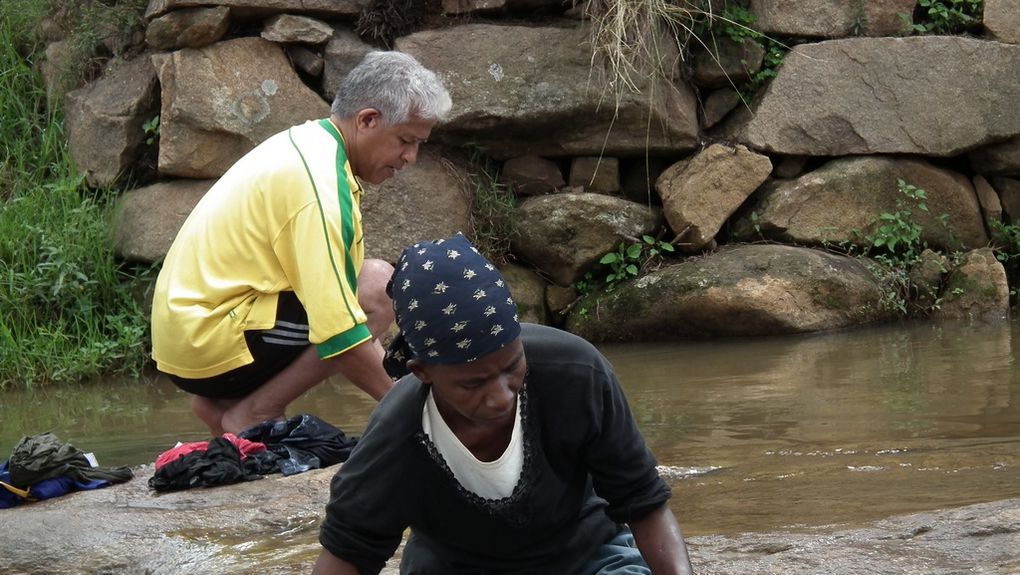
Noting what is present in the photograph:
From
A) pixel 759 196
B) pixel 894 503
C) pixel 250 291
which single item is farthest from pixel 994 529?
pixel 759 196

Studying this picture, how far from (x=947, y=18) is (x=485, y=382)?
21.0 feet

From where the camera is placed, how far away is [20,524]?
3.57m

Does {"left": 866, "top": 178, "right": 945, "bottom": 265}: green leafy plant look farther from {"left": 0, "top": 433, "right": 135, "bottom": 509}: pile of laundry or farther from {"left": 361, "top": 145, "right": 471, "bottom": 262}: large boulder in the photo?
{"left": 0, "top": 433, "right": 135, "bottom": 509}: pile of laundry

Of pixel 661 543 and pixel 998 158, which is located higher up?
pixel 661 543

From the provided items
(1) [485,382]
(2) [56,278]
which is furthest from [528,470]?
(2) [56,278]

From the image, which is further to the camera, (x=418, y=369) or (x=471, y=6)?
(x=471, y=6)

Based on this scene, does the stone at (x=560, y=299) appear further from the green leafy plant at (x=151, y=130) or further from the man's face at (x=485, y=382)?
the man's face at (x=485, y=382)

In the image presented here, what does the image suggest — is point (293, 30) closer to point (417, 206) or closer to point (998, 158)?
point (417, 206)

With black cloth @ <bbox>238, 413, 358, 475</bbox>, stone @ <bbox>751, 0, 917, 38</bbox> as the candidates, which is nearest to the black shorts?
black cloth @ <bbox>238, 413, 358, 475</bbox>

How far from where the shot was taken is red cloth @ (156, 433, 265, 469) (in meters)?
3.98

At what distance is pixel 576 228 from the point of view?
24.3ft

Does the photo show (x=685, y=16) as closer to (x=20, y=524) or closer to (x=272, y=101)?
(x=272, y=101)

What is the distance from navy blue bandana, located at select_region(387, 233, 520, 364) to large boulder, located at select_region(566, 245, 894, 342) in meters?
4.92

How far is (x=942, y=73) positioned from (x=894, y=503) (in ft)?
15.6
